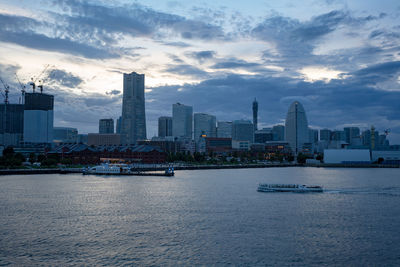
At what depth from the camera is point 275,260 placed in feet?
113

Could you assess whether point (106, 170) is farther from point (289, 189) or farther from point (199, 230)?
point (199, 230)

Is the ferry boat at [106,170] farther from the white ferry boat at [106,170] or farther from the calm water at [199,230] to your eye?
the calm water at [199,230]

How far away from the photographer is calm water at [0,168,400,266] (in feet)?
116

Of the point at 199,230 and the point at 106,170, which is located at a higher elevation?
the point at 106,170

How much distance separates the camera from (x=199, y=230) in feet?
147

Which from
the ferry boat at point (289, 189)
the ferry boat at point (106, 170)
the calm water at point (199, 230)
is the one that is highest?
the ferry boat at point (106, 170)

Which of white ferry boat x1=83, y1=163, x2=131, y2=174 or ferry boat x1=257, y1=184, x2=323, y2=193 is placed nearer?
ferry boat x1=257, y1=184, x2=323, y2=193

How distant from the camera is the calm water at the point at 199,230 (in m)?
35.5

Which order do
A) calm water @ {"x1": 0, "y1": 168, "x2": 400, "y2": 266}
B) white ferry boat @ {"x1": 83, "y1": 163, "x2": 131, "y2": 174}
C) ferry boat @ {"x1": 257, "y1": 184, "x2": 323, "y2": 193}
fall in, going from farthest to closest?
1. white ferry boat @ {"x1": 83, "y1": 163, "x2": 131, "y2": 174}
2. ferry boat @ {"x1": 257, "y1": 184, "x2": 323, "y2": 193}
3. calm water @ {"x1": 0, "y1": 168, "x2": 400, "y2": 266}

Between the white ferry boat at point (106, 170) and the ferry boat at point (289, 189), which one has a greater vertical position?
the white ferry boat at point (106, 170)

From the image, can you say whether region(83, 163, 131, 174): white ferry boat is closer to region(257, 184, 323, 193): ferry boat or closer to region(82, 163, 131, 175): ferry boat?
region(82, 163, 131, 175): ferry boat

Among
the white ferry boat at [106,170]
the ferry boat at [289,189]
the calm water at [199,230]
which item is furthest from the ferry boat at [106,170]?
the ferry boat at [289,189]

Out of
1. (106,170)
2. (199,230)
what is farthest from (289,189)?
(106,170)

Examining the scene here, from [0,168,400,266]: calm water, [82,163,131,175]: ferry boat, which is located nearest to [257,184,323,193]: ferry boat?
[0,168,400,266]: calm water
